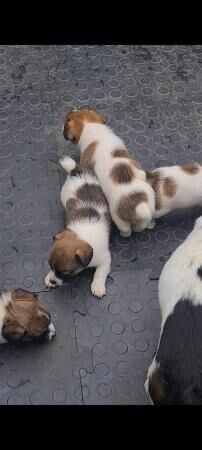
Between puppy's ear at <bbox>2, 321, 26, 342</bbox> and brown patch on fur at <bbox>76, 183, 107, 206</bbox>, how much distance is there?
80 centimetres

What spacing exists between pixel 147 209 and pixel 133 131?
0.86 metres

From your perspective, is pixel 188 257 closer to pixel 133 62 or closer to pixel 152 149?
pixel 152 149

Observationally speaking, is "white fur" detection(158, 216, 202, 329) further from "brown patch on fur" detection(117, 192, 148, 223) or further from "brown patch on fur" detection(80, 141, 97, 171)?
"brown patch on fur" detection(80, 141, 97, 171)

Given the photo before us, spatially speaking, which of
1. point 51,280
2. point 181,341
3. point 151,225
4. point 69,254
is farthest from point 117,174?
point 181,341

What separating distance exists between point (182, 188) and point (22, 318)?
114 cm

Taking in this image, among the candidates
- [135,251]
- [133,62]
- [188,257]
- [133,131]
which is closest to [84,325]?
[135,251]

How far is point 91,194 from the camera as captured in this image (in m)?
3.21

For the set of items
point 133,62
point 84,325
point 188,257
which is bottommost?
point 84,325

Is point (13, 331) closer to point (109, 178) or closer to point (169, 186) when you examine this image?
point (109, 178)

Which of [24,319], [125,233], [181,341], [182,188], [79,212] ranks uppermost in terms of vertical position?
[182,188]

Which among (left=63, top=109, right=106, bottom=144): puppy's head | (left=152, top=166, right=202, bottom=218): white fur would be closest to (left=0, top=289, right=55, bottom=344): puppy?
(left=152, top=166, right=202, bottom=218): white fur

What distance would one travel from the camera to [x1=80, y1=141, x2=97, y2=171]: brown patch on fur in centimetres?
334

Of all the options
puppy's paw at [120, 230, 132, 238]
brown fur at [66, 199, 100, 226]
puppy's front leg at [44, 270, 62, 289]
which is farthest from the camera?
puppy's paw at [120, 230, 132, 238]

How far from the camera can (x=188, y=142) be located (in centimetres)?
375
